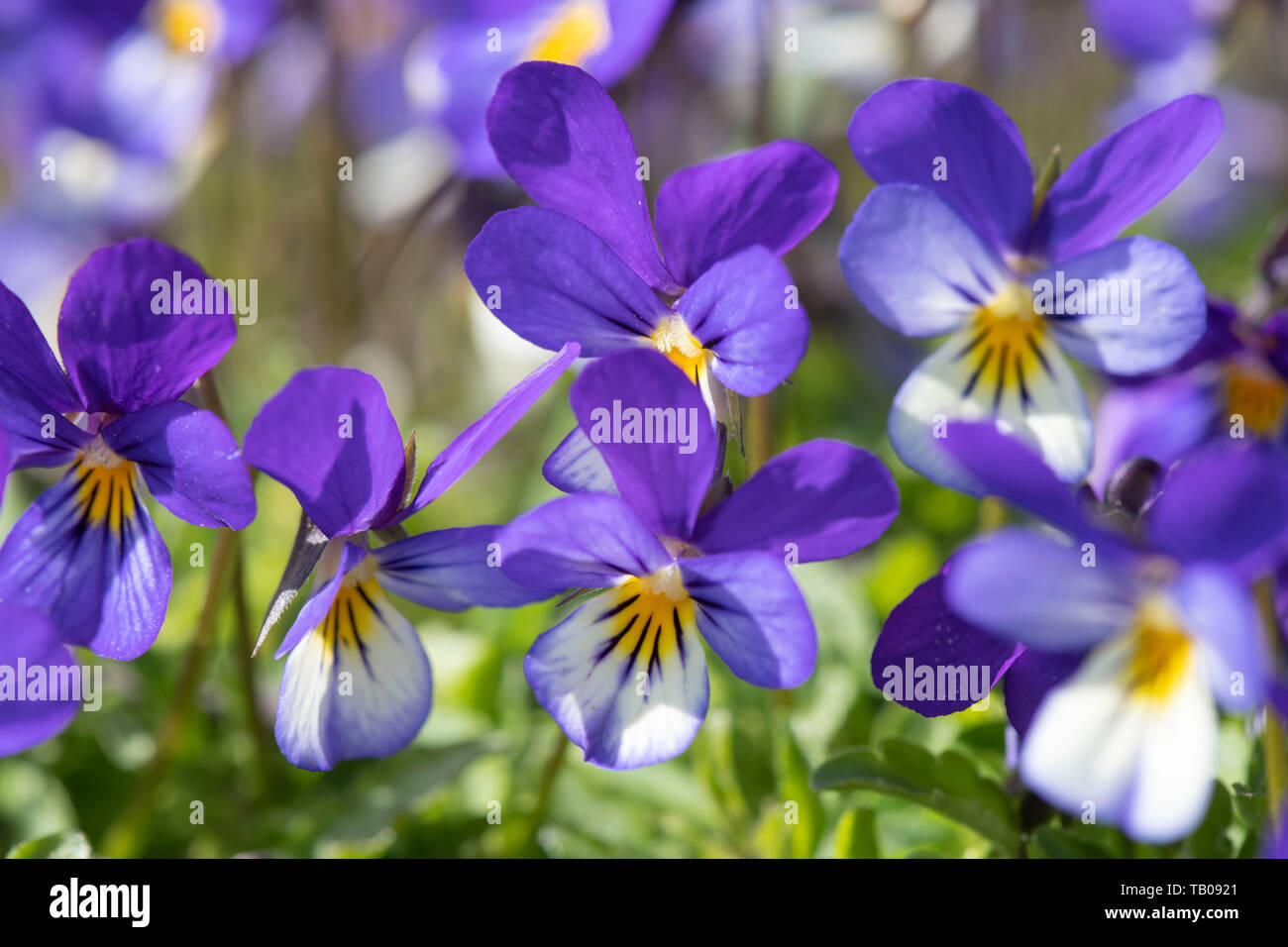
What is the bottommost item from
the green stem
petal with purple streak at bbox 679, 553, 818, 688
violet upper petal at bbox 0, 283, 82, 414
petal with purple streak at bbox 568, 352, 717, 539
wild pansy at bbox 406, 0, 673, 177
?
the green stem

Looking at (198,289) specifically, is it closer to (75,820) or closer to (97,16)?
(75,820)

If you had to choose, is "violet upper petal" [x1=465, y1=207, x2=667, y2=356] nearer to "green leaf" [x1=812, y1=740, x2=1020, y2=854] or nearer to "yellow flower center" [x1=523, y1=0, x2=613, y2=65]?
"green leaf" [x1=812, y1=740, x2=1020, y2=854]

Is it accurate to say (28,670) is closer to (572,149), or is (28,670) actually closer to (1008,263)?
(572,149)

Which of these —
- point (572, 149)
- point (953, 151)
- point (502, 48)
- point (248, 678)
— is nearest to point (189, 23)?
point (502, 48)

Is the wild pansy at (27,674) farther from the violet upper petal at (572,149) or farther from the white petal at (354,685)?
the violet upper petal at (572,149)

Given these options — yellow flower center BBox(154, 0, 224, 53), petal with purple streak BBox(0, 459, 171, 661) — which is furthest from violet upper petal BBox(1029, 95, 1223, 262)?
yellow flower center BBox(154, 0, 224, 53)

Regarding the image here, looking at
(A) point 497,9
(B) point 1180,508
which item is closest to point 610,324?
(B) point 1180,508
